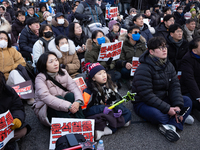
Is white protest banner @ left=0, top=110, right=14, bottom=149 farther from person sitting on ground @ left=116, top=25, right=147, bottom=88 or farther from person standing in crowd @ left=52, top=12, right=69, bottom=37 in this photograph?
person standing in crowd @ left=52, top=12, right=69, bottom=37

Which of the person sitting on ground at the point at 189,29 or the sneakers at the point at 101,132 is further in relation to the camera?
the person sitting on ground at the point at 189,29

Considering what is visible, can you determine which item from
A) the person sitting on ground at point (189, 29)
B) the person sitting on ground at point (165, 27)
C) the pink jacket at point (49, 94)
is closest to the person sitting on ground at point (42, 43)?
the pink jacket at point (49, 94)

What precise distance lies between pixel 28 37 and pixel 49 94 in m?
2.81

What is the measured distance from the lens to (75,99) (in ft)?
9.89

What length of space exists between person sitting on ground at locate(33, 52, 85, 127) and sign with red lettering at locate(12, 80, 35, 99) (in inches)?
30.7

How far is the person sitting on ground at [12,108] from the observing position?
2.54 metres

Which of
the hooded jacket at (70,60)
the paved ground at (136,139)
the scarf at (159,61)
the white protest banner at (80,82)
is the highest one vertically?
the scarf at (159,61)

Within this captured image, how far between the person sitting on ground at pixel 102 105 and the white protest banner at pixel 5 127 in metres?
1.09

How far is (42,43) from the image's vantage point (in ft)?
14.2

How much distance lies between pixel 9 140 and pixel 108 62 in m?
2.56

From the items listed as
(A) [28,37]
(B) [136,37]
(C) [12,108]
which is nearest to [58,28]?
(A) [28,37]

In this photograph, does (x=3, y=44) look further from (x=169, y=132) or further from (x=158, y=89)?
(x=169, y=132)

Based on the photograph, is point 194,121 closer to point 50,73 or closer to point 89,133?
point 89,133

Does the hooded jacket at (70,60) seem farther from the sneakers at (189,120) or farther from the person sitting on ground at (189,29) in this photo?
the person sitting on ground at (189,29)
